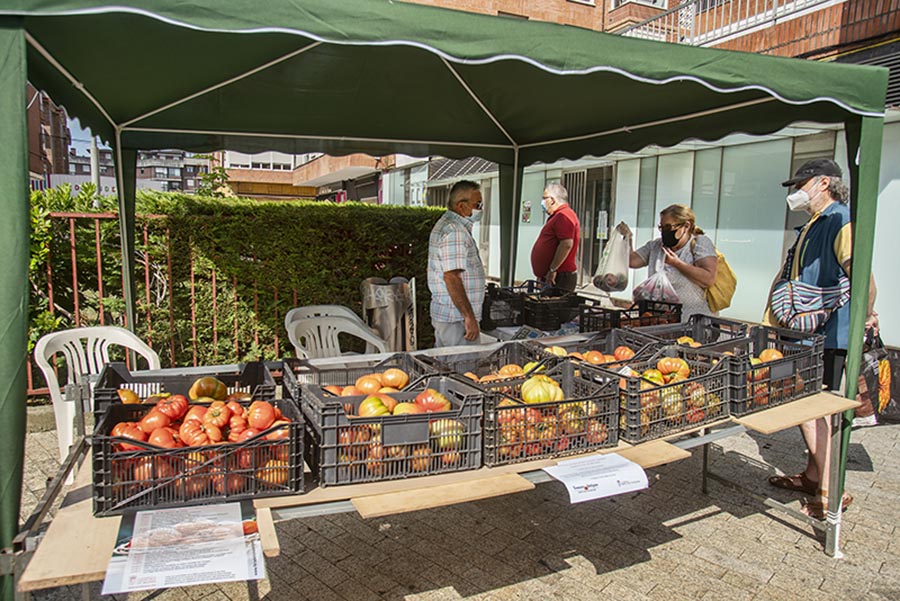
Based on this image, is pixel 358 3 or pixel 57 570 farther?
pixel 358 3

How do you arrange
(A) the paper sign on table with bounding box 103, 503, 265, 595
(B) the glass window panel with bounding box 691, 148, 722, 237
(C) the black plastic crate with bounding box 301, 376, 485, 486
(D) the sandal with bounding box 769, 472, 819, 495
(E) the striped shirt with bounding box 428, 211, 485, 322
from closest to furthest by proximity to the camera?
1. (A) the paper sign on table with bounding box 103, 503, 265, 595
2. (C) the black plastic crate with bounding box 301, 376, 485, 486
3. (D) the sandal with bounding box 769, 472, 819, 495
4. (E) the striped shirt with bounding box 428, 211, 485, 322
5. (B) the glass window panel with bounding box 691, 148, 722, 237

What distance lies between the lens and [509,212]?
6285 mm

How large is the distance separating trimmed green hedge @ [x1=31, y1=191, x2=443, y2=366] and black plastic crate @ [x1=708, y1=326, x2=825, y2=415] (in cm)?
396

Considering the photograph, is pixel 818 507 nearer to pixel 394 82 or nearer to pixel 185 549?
pixel 185 549

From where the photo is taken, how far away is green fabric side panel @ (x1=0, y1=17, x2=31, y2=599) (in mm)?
1704

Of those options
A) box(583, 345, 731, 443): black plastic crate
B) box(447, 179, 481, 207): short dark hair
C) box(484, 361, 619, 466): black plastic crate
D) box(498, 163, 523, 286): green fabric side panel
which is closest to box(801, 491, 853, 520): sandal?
box(583, 345, 731, 443): black plastic crate

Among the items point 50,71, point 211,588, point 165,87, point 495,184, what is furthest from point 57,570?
point 495,184

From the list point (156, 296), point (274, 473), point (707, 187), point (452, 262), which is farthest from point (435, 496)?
point (707, 187)

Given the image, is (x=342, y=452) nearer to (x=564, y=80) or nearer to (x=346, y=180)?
(x=564, y=80)

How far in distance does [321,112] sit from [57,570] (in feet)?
12.6

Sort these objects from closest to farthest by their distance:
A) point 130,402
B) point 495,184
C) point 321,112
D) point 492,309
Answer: point 130,402, point 321,112, point 492,309, point 495,184

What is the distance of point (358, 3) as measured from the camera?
6.69 feet

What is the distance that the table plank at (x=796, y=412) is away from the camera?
8.43ft

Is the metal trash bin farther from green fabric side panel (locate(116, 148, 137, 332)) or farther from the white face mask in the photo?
the white face mask
